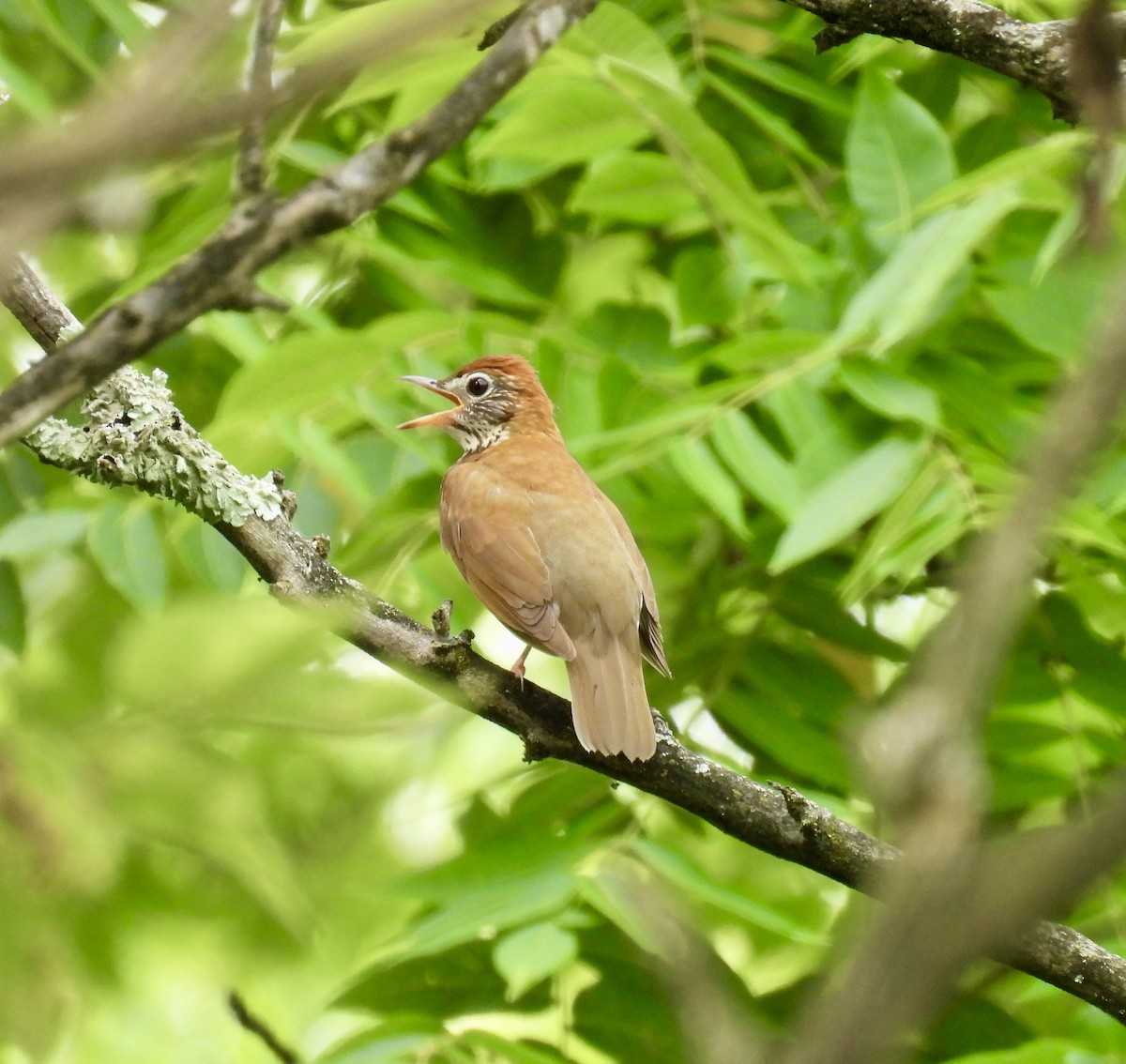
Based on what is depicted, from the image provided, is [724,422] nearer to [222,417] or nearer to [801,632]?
[801,632]

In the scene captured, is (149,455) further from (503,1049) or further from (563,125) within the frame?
(563,125)

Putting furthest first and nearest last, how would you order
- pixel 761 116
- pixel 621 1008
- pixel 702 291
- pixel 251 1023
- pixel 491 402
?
pixel 491 402 < pixel 702 291 < pixel 761 116 < pixel 621 1008 < pixel 251 1023

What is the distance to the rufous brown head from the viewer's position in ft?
19.1

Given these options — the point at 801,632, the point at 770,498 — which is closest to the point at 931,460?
the point at 770,498

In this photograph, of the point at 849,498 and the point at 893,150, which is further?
the point at 893,150

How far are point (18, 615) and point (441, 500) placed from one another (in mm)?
1424

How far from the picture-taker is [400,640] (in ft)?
10.9

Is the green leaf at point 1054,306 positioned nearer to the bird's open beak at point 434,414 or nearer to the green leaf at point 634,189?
the green leaf at point 634,189

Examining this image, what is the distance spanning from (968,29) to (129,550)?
286cm

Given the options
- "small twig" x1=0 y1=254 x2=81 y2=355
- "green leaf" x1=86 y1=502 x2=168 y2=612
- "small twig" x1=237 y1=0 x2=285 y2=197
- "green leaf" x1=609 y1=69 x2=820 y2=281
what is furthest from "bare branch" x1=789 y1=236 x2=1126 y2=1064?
"green leaf" x1=609 y1=69 x2=820 y2=281

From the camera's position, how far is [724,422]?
4.62 m

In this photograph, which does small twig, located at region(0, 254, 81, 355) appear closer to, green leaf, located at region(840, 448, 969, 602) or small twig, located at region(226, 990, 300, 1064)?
small twig, located at region(226, 990, 300, 1064)

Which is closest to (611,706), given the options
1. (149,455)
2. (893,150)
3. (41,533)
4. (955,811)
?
(149,455)

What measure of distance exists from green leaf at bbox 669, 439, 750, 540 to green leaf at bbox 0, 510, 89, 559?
1959 mm
